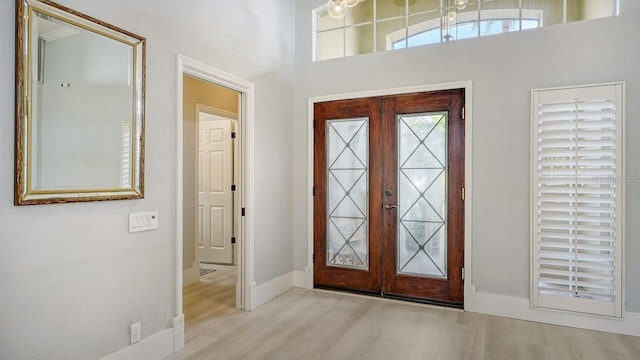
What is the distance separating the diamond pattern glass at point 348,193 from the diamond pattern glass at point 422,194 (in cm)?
39

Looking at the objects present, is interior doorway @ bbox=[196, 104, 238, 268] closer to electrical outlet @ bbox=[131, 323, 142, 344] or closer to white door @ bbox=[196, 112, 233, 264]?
white door @ bbox=[196, 112, 233, 264]

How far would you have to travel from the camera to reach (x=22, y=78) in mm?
1771

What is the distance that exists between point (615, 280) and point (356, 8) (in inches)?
143

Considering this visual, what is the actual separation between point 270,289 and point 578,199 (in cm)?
301

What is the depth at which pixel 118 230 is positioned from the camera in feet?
7.43

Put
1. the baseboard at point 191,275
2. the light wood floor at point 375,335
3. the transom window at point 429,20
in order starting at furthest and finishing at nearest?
the baseboard at point 191,275 < the transom window at point 429,20 < the light wood floor at point 375,335

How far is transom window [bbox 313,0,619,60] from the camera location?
3.25 metres

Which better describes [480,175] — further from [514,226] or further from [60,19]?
[60,19]

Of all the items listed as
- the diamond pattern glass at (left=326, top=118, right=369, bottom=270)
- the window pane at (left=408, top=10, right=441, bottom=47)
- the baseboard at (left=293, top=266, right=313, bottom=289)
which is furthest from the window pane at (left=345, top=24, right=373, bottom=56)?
the baseboard at (left=293, top=266, right=313, bottom=289)

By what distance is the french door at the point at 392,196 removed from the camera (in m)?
3.56

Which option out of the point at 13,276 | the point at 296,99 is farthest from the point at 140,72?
the point at 296,99

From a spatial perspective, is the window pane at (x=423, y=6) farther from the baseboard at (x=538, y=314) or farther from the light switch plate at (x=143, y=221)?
the light switch plate at (x=143, y=221)

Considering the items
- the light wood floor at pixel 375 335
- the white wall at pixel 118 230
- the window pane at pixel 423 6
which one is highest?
the window pane at pixel 423 6

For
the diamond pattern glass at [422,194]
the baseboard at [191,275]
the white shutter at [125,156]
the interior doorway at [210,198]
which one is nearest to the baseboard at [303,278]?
the interior doorway at [210,198]
